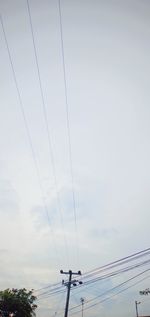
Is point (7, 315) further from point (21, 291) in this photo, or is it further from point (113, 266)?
point (113, 266)

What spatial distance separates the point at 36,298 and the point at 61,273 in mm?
5043

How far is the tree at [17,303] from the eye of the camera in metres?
28.9

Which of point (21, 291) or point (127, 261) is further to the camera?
point (21, 291)

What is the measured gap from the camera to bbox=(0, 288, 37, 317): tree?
28922 mm

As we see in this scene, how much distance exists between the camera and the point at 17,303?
29.2m

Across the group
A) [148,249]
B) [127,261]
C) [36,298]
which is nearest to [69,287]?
[36,298]

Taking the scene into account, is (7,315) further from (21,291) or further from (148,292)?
(148,292)

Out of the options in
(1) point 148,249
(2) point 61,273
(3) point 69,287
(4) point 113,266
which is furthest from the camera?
(2) point 61,273

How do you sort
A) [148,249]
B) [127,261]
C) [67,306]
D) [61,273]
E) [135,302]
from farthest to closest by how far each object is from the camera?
[135,302], [61,273], [67,306], [127,261], [148,249]

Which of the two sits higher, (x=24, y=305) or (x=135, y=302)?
(x=24, y=305)

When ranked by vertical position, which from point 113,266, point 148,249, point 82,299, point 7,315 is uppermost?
point 148,249

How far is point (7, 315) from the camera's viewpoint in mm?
28672

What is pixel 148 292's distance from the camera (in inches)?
731

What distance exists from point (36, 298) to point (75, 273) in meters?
6.73
